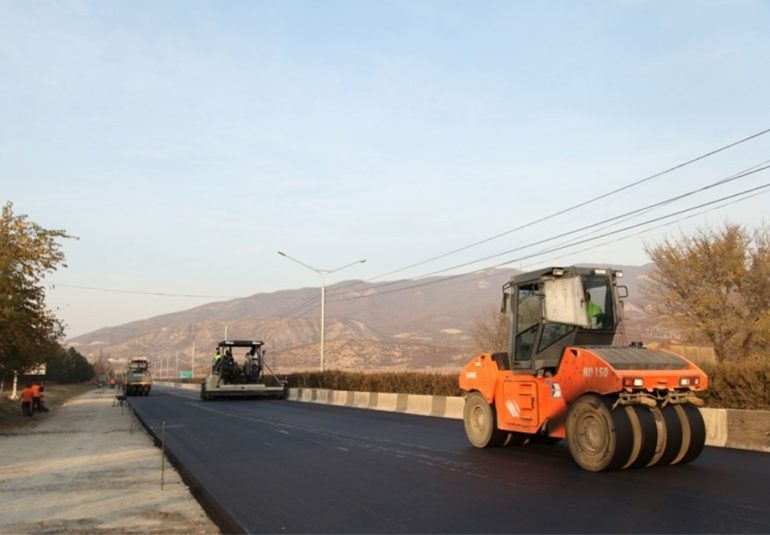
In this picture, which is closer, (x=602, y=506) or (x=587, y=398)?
(x=602, y=506)

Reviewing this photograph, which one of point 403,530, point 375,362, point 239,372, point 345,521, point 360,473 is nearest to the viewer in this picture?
point 403,530

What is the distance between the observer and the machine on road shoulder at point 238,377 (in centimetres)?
3619

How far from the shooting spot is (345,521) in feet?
23.2

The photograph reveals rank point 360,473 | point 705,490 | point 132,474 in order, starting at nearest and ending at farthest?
point 705,490 → point 360,473 → point 132,474

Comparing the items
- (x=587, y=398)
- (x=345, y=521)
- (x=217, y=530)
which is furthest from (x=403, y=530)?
(x=587, y=398)

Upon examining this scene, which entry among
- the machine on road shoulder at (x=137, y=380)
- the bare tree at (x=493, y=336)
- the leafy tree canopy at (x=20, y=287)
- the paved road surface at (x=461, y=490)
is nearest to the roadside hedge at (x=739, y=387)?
the paved road surface at (x=461, y=490)

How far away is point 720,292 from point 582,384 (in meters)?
26.2

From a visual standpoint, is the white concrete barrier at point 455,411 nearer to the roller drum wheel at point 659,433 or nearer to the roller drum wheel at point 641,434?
the roller drum wheel at point 659,433

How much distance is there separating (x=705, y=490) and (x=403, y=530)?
402 cm

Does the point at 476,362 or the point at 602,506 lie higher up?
the point at 476,362

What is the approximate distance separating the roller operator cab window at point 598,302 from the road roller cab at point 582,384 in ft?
0.06

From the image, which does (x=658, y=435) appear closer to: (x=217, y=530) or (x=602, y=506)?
(x=602, y=506)

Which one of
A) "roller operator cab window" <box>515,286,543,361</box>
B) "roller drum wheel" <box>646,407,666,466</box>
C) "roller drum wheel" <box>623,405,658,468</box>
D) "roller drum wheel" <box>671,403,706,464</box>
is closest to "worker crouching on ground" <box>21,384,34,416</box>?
"roller operator cab window" <box>515,286,543,361</box>

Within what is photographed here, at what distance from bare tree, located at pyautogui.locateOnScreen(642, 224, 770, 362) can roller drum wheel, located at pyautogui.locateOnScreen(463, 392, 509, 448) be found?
21.9 meters
